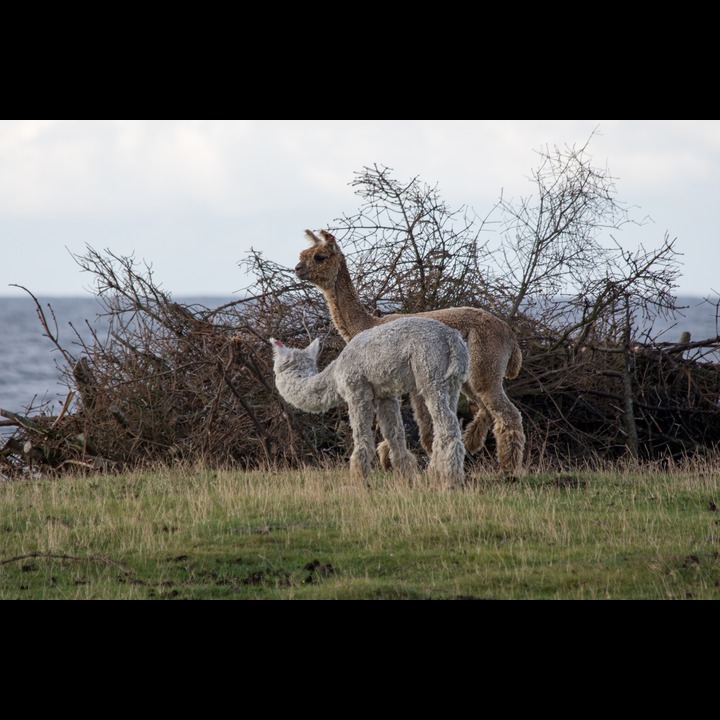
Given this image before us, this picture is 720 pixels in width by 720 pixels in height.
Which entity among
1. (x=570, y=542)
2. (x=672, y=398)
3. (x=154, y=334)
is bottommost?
(x=570, y=542)

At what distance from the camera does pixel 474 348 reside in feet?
40.7

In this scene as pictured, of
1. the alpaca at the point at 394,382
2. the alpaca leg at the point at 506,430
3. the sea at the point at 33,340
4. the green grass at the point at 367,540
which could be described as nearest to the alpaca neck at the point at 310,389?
the alpaca at the point at 394,382

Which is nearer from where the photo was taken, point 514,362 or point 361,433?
point 361,433

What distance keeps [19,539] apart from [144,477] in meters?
3.36

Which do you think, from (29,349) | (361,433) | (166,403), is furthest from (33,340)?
(361,433)

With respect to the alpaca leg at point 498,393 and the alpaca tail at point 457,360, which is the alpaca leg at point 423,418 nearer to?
the alpaca leg at point 498,393

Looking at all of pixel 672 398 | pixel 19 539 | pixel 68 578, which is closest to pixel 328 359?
pixel 672 398

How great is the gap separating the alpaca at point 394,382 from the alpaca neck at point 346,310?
1.51m

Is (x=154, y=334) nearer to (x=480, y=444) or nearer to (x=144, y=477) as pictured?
(x=144, y=477)

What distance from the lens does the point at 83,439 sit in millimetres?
15102

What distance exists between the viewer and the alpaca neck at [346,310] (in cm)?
1305

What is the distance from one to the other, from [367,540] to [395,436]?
2.53m

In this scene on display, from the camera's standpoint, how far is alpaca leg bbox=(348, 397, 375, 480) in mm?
11273

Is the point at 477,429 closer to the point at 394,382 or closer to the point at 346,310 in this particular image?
the point at 346,310
